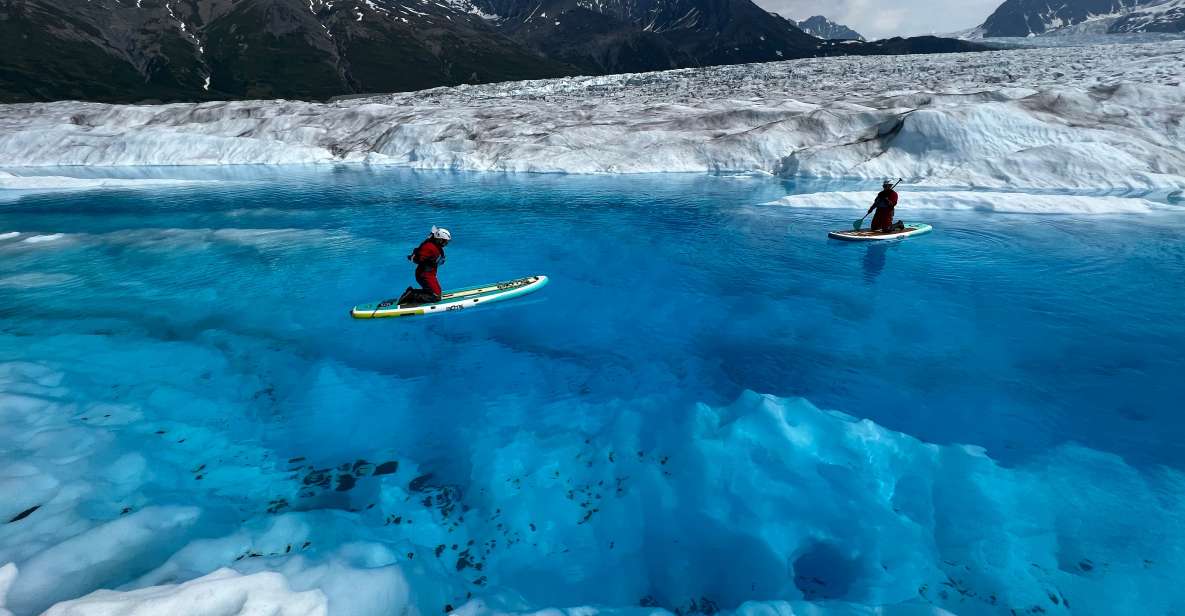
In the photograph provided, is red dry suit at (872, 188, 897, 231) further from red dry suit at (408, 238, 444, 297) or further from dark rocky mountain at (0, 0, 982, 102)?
dark rocky mountain at (0, 0, 982, 102)

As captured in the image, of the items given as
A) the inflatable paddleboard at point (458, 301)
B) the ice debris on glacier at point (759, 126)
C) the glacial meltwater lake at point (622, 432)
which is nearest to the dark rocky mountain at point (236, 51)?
the ice debris on glacier at point (759, 126)

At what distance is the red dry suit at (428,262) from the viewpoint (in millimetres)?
13484

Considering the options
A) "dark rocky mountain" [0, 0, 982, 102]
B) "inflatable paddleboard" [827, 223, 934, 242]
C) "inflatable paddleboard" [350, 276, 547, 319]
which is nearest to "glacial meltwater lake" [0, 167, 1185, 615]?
"inflatable paddleboard" [350, 276, 547, 319]

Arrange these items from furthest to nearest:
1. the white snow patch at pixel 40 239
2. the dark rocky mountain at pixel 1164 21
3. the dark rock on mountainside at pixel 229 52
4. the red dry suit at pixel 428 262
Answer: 1. the dark rocky mountain at pixel 1164 21
2. the dark rock on mountainside at pixel 229 52
3. the white snow patch at pixel 40 239
4. the red dry suit at pixel 428 262

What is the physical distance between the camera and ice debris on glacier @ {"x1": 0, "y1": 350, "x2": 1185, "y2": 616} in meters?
5.80

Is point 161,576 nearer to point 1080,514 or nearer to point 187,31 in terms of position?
point 1080,514

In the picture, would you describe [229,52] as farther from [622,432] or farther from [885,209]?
[622,432]

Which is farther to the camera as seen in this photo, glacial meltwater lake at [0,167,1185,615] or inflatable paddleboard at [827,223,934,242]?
inflatable paddleboard at [827,223,934,242]

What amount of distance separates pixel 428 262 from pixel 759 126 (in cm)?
3737

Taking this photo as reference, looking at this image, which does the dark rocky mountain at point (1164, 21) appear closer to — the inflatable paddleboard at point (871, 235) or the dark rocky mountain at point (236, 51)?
the dark rocky mountain at point (236, 51)

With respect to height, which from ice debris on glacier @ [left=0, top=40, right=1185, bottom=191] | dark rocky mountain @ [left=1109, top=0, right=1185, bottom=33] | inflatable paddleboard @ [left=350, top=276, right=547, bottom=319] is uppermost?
dark rocky mountain @ [left=1109, top=0, right=1185, bottom=33]

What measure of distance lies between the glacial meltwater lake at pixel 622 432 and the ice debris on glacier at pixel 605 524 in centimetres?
4

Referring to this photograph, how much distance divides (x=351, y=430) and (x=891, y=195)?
19246 millimetres

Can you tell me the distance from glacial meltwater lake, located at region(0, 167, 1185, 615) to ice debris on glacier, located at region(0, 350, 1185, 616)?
4 centimetres
